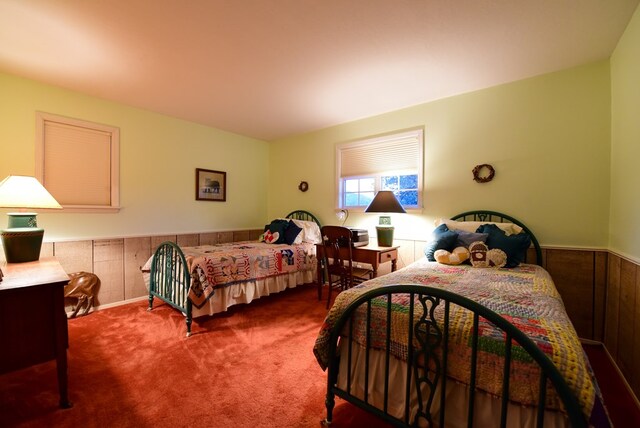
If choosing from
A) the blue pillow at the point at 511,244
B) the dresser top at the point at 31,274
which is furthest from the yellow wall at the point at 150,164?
the blue pillow at the point at 511,244

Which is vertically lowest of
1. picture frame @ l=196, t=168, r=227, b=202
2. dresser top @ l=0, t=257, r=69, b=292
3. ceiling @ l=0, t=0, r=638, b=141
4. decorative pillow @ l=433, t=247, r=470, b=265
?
dresser top @ l=0, t=257, r=69, b=292

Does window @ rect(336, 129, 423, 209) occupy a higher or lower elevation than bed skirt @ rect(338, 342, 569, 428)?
higher

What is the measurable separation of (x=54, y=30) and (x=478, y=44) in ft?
10.3

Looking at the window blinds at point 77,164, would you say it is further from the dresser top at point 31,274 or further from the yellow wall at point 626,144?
the yellow wall at point 626,144

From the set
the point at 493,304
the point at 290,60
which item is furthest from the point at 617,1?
the point at 290,60

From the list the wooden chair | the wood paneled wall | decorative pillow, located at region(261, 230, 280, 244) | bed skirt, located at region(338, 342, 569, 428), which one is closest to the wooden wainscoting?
bed skirt, located at region(338, 342, 569, 428)

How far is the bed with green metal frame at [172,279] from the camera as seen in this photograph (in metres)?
2.49

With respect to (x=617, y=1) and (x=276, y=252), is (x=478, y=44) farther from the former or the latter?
(x=276, y=252)

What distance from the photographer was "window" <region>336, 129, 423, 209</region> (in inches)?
129

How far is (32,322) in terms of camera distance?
147 centimetres

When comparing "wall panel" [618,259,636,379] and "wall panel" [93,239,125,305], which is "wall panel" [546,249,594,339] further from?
"wall panel" [93,239,125,305]

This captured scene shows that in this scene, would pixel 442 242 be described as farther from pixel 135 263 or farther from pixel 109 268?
pixel 109 268

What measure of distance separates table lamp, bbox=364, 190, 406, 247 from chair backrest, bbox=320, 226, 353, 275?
1.31ft

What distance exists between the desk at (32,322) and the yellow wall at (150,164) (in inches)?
68.3
